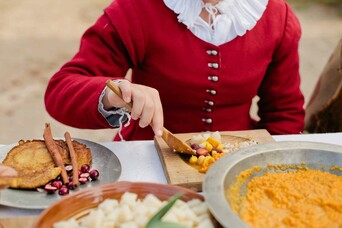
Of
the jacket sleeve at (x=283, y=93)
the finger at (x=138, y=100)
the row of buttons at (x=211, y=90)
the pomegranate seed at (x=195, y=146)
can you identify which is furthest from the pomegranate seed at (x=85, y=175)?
the jacket sleeve at (x=283, y=93)

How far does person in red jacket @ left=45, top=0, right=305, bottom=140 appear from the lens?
159 centimetres

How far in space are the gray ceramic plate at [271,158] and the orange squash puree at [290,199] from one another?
19 mm

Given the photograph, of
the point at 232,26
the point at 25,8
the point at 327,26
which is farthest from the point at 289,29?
the point at 25,8

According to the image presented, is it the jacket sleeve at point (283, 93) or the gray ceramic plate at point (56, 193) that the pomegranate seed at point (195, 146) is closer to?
the gray ceramic plate at point (56, 193)

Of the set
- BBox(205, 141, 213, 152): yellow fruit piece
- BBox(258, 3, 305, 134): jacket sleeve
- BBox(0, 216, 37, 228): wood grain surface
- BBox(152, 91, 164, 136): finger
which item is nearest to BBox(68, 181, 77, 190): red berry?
BBox(0, 216, 37, 228): wood grain surface

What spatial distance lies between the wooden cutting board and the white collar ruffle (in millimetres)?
320

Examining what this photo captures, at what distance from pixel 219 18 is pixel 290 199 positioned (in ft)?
2.29

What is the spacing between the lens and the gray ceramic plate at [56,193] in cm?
108

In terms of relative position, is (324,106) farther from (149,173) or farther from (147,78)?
(149,173)

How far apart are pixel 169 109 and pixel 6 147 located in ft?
1.76

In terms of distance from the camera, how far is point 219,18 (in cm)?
160

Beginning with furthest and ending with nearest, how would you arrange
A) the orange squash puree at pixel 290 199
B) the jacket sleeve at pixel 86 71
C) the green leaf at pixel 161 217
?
the jacket sleeve at pixel 86 71 → the orange squash puree at pixel 290 199 → the green leaf at pixel 161 217

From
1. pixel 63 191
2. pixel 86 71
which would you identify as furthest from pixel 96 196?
pixel 86 71

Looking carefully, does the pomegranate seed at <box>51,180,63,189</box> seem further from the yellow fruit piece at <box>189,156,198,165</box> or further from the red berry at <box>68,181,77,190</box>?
the yellow fruit piece at <box>189,156,198,165</box>
